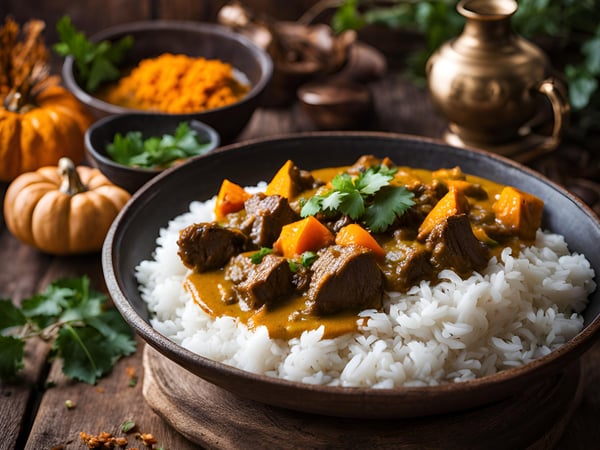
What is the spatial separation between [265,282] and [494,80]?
3009 millimetres

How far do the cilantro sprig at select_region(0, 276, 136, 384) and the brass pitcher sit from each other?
3.00 metres

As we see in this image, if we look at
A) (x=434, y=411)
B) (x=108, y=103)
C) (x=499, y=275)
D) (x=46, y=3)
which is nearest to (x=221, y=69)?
(x=108, y=103)

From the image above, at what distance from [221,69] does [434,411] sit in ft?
12.8

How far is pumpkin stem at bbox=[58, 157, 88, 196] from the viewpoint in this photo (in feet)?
A: 16.4

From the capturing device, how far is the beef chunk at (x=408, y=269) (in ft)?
11.6

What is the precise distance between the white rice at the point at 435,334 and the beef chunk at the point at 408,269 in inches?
1.6

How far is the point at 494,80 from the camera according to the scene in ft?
18.5

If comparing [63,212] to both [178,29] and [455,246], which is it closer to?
[178,29]

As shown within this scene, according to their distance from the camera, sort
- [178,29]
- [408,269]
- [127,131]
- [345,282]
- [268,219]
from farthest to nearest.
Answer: [178,29]
[127,131]
[268,219]
[408,269]
[345,282]

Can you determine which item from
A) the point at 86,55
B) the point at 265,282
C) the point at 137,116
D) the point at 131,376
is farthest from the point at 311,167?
the point at 86,55

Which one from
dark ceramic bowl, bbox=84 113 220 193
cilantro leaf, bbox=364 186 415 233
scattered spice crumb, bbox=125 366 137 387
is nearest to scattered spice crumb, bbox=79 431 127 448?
scattered spice crumb, bbox=125 366 137 387

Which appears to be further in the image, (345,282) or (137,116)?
(137,116)

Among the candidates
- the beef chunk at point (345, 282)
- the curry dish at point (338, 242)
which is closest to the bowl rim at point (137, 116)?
the curry dish at point (338, 242)

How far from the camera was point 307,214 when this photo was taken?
380cm
